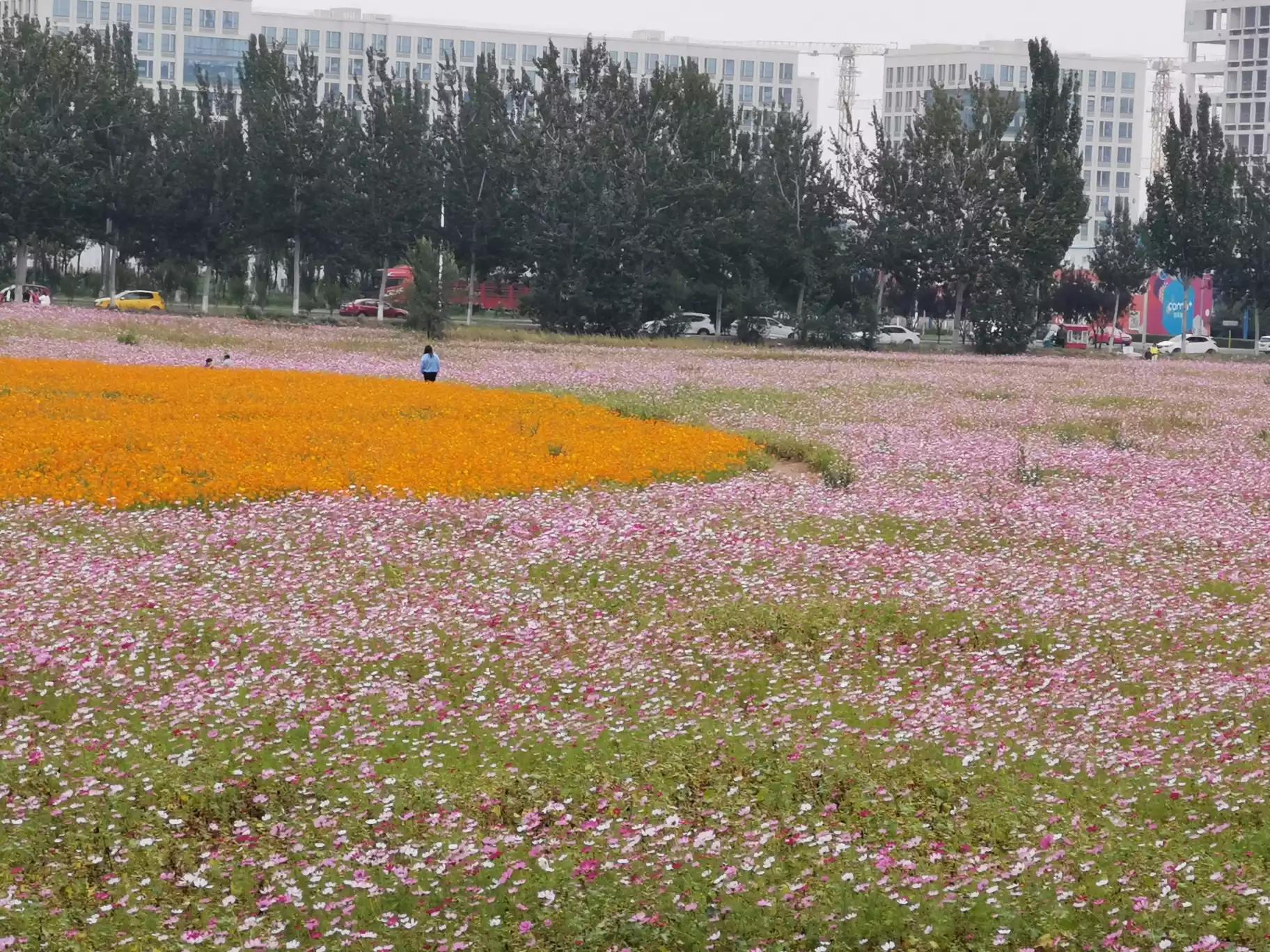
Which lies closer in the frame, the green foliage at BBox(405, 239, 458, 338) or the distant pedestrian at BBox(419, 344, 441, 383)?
the distant pedestrian at BBox(419, 344, 441, 383)

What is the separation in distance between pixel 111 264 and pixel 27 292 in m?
7.43

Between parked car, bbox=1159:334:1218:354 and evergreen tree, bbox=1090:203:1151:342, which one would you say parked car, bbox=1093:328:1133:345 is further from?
parked car, bbox=1159:334:1218:354

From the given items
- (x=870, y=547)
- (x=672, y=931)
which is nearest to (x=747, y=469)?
(x=870, y=547)

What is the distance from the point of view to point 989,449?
84.6ft

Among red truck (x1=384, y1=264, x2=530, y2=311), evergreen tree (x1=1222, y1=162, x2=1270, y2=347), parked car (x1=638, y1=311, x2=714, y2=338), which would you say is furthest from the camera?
red truck (x1=384, y1=264, x2=530, y2=311)

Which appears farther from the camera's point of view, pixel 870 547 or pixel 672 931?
pixel 870 547

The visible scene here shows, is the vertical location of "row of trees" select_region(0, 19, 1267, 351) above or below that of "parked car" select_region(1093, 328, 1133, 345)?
above

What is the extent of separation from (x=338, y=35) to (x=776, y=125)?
12652 centimetres

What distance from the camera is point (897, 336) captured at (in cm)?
9006

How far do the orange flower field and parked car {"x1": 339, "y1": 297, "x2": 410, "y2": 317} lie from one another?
2054 inches

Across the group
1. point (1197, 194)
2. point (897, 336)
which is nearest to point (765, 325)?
point (897, 336)

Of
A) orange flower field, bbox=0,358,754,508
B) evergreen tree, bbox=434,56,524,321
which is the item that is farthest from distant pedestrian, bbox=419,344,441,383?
evergreen tree, bbox=434,56,524,321

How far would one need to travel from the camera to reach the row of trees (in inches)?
2840

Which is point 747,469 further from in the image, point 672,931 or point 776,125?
point 776,125
